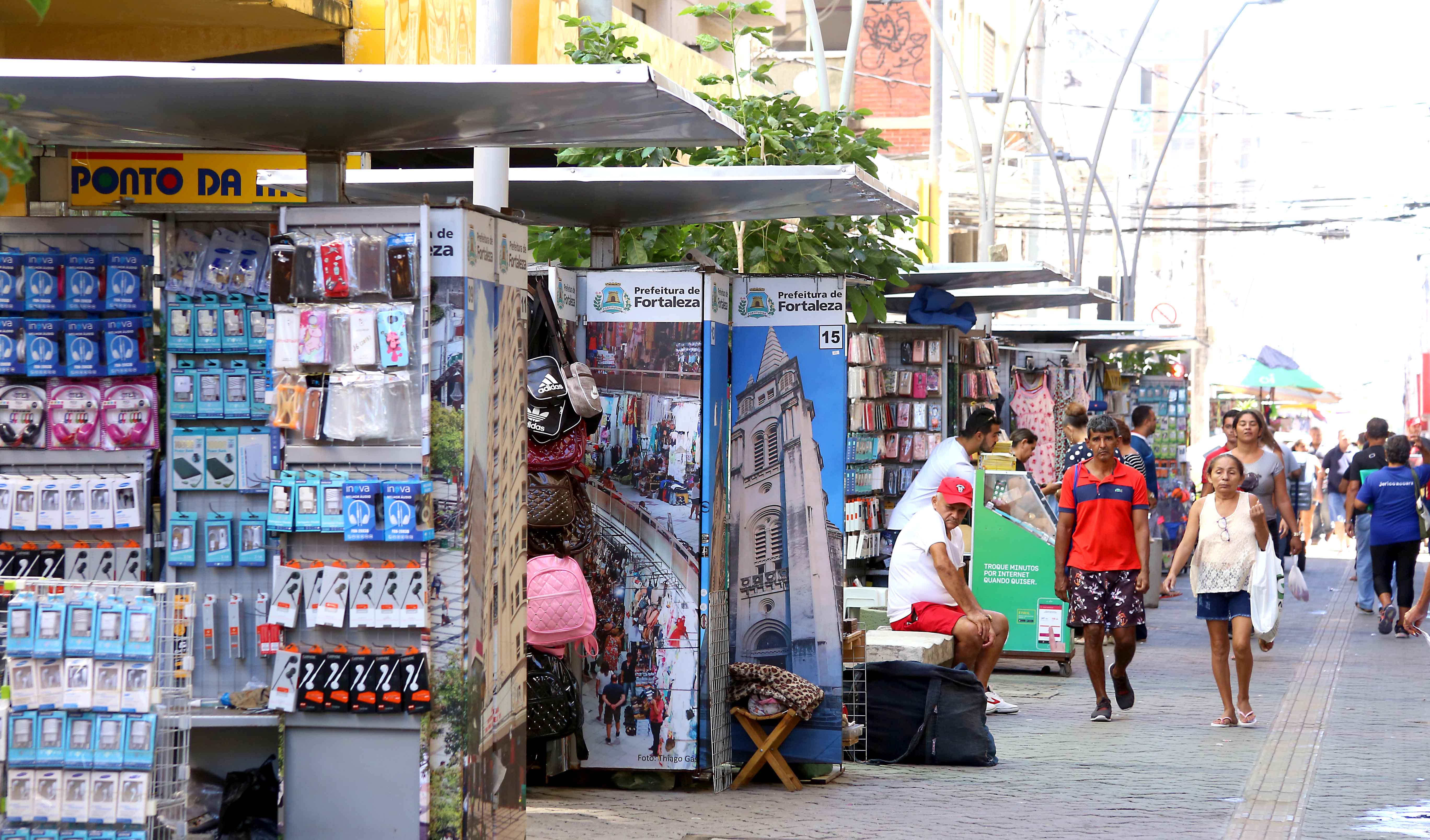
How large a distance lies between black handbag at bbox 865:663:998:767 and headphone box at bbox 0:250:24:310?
192 inches

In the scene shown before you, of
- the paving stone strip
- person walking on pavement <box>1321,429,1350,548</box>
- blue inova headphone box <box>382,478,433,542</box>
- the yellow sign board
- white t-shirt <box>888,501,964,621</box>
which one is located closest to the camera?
blue inova headphone box <box>382,478,433,542</box>

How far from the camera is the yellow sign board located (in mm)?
12008

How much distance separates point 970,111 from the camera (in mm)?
22406

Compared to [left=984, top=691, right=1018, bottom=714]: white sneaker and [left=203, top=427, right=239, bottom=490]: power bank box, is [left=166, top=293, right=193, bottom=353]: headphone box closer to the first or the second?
[left=203, top=427, right=239, bottom=490]: power bank box

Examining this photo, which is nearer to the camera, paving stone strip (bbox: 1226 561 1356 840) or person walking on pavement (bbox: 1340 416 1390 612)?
paving stone strip (bbox: 1226 561 1356 840)

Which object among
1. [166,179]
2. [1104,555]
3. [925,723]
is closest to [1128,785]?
[925,723]

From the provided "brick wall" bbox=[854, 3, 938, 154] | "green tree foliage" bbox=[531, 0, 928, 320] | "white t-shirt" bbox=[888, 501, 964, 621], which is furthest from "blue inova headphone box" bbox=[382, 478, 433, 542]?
"brick wall" bbox=[854, 3, 938, 154]

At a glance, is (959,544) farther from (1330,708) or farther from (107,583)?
(107,583)

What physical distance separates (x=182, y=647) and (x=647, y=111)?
2.48m

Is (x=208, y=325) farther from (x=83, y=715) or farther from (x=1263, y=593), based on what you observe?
(x=1263, y=593)

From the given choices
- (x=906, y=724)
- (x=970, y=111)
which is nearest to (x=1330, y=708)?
(x=906, y=724)

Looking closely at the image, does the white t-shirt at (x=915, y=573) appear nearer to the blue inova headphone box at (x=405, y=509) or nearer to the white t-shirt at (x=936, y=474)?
the white t-shirt at (x=936, y=474)

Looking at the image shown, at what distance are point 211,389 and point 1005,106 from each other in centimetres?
1716

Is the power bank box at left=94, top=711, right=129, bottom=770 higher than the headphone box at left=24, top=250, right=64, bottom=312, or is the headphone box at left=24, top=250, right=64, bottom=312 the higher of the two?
the headphone box at left=24, top=250, right=64, bottom=312
